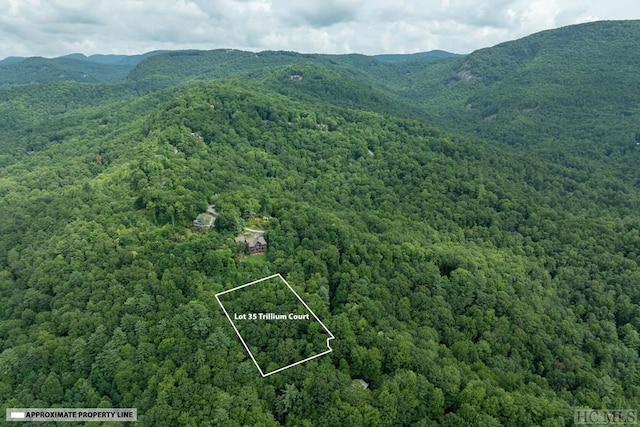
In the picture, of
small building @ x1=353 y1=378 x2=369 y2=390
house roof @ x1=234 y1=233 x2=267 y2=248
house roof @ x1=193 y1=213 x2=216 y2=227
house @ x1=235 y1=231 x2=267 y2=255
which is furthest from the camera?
house roof @ x1=193 y1=213 x2=216 y2=227

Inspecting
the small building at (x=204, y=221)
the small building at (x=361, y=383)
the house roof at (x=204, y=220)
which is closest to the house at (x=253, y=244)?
the small building at (x=204, y=221)

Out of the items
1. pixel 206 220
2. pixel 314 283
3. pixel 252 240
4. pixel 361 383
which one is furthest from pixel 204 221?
pixel 361 383

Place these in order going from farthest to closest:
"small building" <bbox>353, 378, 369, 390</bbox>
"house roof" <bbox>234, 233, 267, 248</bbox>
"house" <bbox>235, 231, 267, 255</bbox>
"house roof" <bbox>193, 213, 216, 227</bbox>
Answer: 1. "house roof" <bbox>193, 213, 216, 227</bbox>
2. "house roof" <bbox>234, 233, 267, 248</bbox>
3. "house" <bbox>235, 231, 267, 255</bbox>
4. "small building" <bbox>353, 378, 369, 390</bbox>

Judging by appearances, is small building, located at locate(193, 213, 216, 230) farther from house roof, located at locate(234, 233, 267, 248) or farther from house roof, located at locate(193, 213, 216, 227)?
house roof, located at locate(234, 233, 267, 248)

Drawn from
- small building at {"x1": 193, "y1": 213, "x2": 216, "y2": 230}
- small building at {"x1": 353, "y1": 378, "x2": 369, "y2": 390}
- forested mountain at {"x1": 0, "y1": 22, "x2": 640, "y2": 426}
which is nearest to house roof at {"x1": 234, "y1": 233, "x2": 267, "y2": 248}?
forested mountain at {"x1": 0, "y1": 22, "x2": 640, "y2": 426}

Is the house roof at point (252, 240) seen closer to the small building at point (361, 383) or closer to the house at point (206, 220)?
the house at point (206, 220)

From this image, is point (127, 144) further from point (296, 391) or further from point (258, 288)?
point (296, 391)

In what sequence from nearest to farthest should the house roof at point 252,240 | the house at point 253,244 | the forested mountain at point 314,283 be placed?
the forested mountain at point 314,283 < the house at point 253,244 < the house roof at point 252,240

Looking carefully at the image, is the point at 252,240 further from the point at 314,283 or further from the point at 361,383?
the point at 361,383
